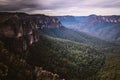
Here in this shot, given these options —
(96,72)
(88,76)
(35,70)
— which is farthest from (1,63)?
(96,72)

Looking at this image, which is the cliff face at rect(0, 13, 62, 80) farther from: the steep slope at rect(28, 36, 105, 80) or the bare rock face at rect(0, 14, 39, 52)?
the steep slope at rect(28, 36, 105, 80)

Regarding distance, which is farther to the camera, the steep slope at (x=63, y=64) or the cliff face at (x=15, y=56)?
the steep slope at (x=63, y=64)

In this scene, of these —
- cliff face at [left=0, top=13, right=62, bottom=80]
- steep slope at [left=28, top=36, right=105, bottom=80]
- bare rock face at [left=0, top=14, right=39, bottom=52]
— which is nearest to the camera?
cliff face at [left=0, top=13, right=62, bottom=80]

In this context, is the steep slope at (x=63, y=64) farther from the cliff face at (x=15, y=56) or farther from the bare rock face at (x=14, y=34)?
the bare rock face at (x=14, y=34)

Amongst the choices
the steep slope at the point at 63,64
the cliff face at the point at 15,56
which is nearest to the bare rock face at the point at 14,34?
the cliff face at the point at 15,56

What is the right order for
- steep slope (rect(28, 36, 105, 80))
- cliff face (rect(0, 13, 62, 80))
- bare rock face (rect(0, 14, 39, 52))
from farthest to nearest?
1. steep slope (rect(28, 36, 105, 80))
2. bare rock face (rect(0, 14, 39, 52))
3. cliff face (rect(0, 13, 62, 80))

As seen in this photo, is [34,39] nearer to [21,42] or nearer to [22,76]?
[21,42]

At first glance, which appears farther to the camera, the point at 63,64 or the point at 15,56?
the point at 63,64

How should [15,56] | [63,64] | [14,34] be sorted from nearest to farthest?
1. [15,56]
2. [14,34]
3. [63,64]

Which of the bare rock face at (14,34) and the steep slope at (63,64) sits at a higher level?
the bare rock face at (14,34)

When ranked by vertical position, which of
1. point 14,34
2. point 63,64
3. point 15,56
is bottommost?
point 63,64

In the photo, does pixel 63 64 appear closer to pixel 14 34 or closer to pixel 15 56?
pixel 14 34

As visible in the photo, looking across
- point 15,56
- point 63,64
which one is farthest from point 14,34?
point 63,64

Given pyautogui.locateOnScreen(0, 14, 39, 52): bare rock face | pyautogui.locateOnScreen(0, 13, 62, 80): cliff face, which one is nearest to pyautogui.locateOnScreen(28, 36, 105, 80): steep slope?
pyautogui.locateOnScreen(0, 13, 62, 80): cliff face
